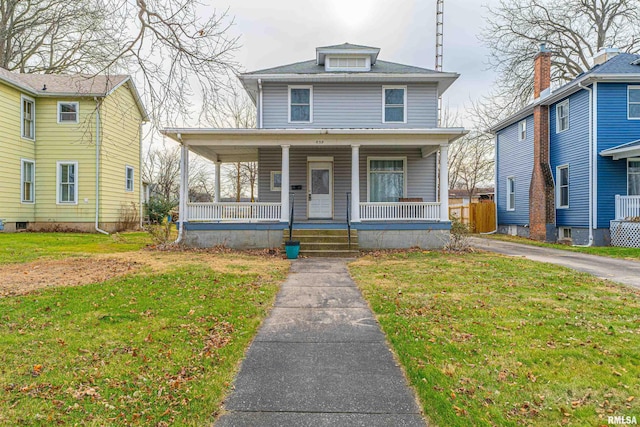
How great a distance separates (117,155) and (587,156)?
20.6 meters

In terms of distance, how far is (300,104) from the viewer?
14289 millimetres

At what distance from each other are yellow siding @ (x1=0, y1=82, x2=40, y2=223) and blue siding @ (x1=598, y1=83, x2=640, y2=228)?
902 inches

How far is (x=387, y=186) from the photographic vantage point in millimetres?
14219

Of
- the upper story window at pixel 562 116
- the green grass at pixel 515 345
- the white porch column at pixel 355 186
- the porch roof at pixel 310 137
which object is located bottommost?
the green grass at pixel 515 345

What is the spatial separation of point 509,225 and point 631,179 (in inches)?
A: 247

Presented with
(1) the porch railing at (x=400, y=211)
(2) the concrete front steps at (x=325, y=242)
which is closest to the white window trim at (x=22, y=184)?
(2) the concrete front steps at (x=325, y=242)

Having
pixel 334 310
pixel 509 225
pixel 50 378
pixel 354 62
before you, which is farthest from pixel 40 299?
pixel 509 225

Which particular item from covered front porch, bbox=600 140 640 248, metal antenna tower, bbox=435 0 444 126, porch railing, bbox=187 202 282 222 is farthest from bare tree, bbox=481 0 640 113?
porch railing, bbox=187 202 282 222

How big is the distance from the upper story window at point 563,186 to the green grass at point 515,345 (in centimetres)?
966

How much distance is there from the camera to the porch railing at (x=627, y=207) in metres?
12.6

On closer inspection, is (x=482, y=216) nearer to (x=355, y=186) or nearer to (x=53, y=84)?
(x=355, y=186)

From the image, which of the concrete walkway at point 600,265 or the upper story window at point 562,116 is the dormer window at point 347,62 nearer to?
the upper story window at point 562,116

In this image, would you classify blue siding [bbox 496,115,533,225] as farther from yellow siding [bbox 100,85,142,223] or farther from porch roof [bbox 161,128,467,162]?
yellow siding [bbox 100,85,142,223]

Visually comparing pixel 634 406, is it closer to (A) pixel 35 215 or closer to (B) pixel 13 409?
(B) pixel 13 409
